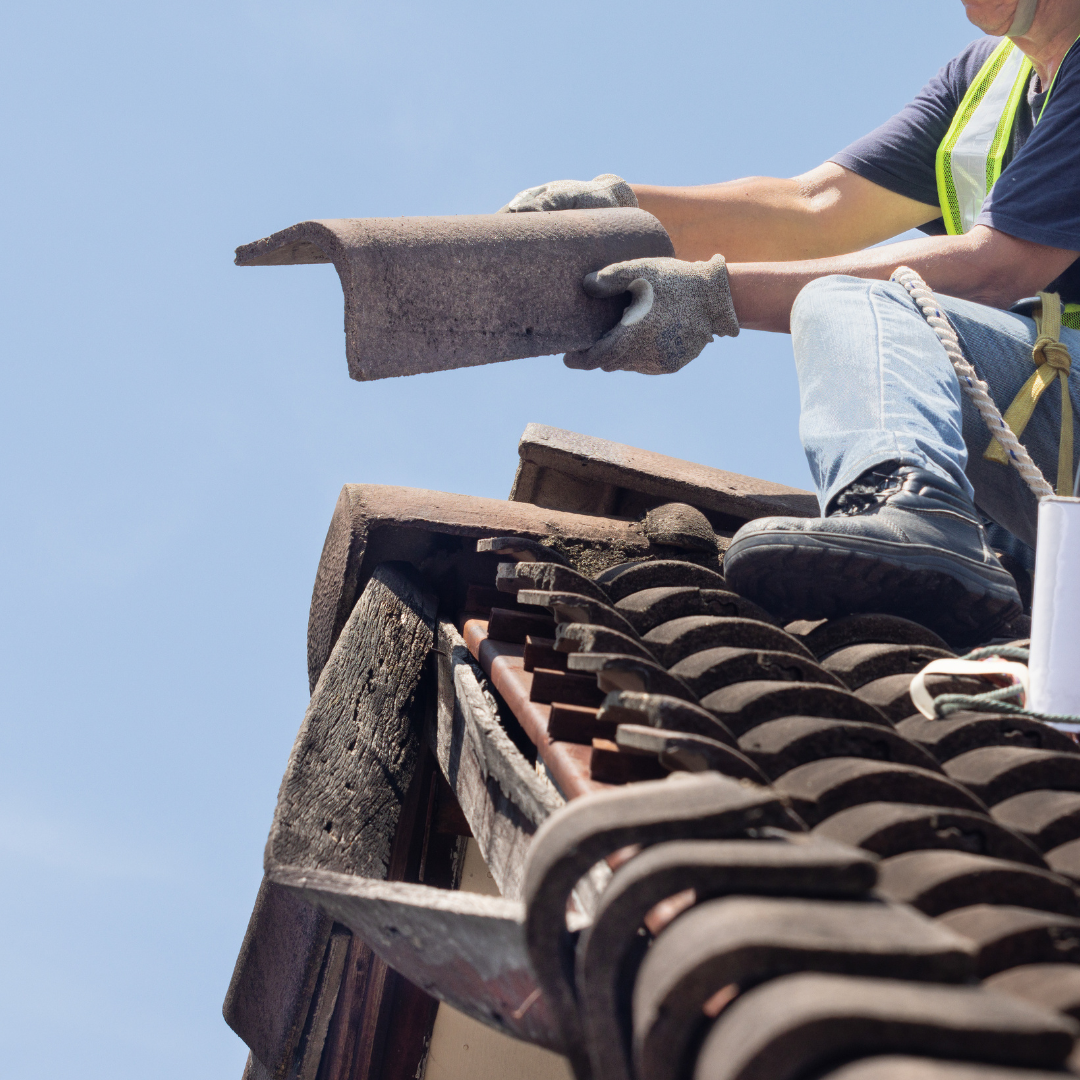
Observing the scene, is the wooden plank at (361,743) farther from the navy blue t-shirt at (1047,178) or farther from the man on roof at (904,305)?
the navy blue t-shirt at (1047,178)

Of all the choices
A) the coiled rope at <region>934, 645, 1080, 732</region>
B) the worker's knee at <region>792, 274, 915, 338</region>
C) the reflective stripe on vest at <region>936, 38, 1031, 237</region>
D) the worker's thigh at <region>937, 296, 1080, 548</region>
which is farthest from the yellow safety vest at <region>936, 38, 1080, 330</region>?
the coiled rope at <region>934, 645, 1080, 732</region>

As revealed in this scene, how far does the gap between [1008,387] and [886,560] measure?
2.73 feet

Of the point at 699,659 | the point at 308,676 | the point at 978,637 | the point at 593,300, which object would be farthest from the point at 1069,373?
the point at 308,676

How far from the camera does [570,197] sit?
9.93 ft

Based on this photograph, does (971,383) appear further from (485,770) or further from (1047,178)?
(485,770)

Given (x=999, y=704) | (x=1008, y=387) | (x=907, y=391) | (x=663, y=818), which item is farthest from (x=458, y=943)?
(x=1008, y=387)

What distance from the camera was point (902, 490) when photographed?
196cm

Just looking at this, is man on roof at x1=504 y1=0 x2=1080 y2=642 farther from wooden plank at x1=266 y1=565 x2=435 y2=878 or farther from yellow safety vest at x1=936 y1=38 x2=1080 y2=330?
wooden plank at x1=266 y1=565 x2=435 y2=878

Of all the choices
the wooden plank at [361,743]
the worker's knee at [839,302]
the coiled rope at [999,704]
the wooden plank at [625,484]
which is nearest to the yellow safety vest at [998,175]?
the worker's knee at [839,302]

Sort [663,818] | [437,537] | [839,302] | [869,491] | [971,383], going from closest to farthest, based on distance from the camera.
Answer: [663,818] < [869,491] < [971,383] < [839,302] < [437,537]

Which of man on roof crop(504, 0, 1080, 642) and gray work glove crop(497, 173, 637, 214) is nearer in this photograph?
man on roof crop(504, 0, 1080, 642)

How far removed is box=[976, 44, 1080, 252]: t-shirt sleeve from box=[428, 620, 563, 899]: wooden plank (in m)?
1.66

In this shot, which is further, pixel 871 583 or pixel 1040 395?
pixel 1040 395

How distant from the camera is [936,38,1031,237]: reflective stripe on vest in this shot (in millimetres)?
2996
